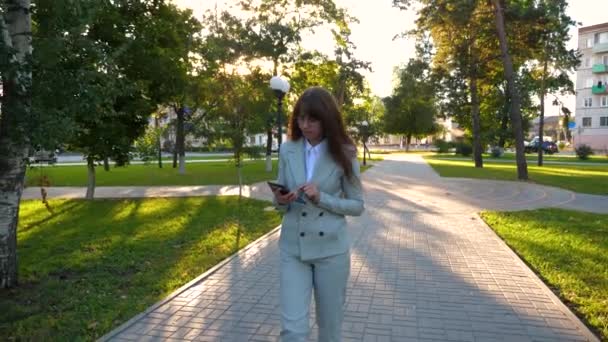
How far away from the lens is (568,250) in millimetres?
7109

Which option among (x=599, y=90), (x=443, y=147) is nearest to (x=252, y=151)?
(x=443, y=147)

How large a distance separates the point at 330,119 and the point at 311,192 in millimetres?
433

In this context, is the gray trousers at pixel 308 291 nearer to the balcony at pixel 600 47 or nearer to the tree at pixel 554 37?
the tree at pixel 554 37

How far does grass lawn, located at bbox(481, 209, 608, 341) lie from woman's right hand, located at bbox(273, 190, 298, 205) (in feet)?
10.7

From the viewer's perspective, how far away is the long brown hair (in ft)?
8.26

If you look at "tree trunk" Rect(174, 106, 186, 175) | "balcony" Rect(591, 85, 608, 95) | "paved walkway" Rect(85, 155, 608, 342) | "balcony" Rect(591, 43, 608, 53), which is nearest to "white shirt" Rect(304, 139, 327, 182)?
"paved walkway" Rect(85, 155, 608, 342)

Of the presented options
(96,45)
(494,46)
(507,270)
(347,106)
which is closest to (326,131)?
(96,45)

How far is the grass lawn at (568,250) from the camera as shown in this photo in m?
4.84

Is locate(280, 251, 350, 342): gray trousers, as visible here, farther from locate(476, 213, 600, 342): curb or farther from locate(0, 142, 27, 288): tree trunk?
locate(0, 142, 27, 288): tree trunk

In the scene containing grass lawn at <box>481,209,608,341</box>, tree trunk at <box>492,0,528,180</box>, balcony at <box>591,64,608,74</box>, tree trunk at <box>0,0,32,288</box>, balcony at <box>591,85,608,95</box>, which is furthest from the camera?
balcony at <box>591,64,608,74</box>

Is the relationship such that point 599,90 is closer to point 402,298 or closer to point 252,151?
point 252,151

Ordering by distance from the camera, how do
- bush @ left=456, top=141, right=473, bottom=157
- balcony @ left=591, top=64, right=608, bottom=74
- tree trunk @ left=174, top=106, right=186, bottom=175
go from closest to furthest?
tree trunk @ left=174, top=106, right=186, bottom=175 → bush @ left=456, top=141, right=473, bottom=157 → balcony @ left=591, top=64, right=608, bottom=74

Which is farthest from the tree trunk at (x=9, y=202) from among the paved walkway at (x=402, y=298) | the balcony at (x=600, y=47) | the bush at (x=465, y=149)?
the balcony at (x=600, y=47)

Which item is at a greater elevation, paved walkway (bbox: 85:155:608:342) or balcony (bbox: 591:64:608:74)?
balcony (bbox: 591:64:608:74)
